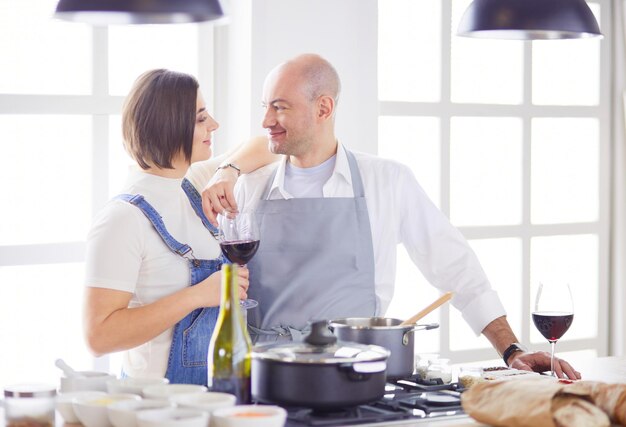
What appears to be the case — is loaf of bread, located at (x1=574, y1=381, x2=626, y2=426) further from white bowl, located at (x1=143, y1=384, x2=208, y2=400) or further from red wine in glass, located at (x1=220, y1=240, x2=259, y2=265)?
red wine in glass, located at (x1=220, y1=240, x2=259, y2=265)

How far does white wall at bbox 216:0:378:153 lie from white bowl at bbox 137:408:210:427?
240 centimetres

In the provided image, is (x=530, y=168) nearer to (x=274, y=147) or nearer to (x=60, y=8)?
(x=274, y=147)

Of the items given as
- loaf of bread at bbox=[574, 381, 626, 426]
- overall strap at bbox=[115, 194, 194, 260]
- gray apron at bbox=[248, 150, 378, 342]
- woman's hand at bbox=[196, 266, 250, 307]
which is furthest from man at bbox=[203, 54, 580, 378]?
loaf of bread at bbox=[574, 381, 626, 426]

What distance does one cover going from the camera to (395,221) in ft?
11.6

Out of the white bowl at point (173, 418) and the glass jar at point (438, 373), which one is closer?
the white bowl at point (173, 418)

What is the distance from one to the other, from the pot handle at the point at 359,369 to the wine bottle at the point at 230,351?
0.72 feet

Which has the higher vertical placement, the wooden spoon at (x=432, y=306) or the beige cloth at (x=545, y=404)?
the wooden spoon at (x=432, y=306)

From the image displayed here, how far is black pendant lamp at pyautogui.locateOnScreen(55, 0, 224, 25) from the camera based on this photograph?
7.79 feet

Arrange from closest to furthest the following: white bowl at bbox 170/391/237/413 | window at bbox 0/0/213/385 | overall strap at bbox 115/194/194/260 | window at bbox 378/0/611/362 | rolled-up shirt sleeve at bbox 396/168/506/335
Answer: white bowl at bbox 170/391/237/413 < overall strap at bbox 115/194/194/260 < rolled-up shirt sleeve at bbox 396/168/506/335 < window at bbox 0/0/213/385 < window at bbox 378/0/611/362

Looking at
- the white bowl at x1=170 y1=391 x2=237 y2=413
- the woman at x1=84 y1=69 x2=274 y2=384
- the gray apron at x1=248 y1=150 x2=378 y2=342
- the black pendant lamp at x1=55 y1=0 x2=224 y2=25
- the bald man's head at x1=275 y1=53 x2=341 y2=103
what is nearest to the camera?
the white bowl at x1=170 y1=391 x2=237 y2=413

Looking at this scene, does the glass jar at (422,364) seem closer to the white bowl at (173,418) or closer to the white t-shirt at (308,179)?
the white bowl at (173,418)

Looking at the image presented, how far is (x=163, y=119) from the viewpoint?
3.00 meters

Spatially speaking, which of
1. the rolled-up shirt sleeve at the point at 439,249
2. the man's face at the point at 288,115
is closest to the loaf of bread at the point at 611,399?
the rolled-up shirt sleeve at the point at 439,249

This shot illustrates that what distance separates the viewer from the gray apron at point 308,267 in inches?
128
